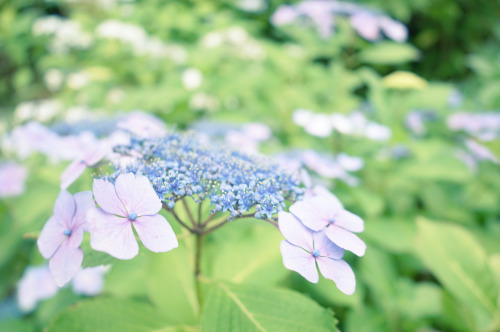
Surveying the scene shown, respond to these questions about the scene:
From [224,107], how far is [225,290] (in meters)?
1.77

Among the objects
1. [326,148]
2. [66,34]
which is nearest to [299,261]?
[326,148]

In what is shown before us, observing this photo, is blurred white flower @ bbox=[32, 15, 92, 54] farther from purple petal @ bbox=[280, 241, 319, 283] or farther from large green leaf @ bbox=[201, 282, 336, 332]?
purple petal @ bbox=[280, 241, 319, 283]

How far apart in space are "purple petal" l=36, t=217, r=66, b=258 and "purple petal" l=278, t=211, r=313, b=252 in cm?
35

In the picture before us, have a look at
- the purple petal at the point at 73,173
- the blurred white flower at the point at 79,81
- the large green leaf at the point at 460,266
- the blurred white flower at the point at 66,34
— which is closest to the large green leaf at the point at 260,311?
the purple petal at the point at 73,173

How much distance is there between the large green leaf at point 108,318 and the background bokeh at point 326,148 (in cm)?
3

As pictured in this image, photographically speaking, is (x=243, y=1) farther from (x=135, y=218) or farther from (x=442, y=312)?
(x=135, y=218)

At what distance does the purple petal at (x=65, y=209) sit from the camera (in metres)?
0.61

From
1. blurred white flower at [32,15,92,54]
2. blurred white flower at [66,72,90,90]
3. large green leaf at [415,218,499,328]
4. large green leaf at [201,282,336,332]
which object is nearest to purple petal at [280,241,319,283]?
large green leaf at [201,282,336,332]

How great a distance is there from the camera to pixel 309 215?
0.65m

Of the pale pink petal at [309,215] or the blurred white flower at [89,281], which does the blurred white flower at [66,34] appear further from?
the pale pink petal at [309,215]

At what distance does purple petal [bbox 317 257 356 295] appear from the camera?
1.93 feet

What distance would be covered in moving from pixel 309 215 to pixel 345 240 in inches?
2.8

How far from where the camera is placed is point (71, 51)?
3.99m

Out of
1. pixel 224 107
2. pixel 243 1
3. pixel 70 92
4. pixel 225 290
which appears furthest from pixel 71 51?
pixel 225 290
